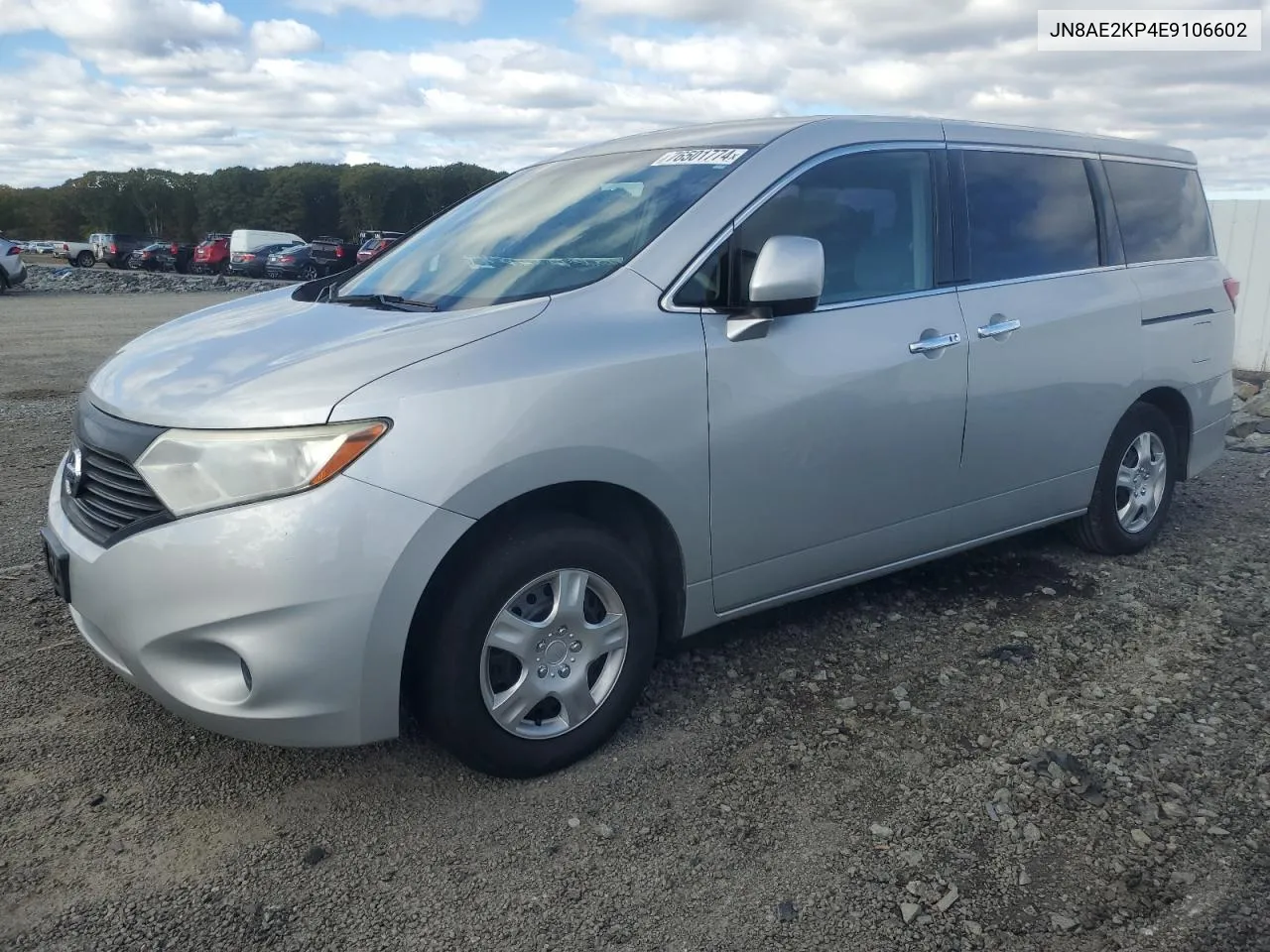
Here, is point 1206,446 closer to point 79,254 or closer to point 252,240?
point 252,240

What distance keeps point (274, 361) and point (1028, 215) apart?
10.0 feet

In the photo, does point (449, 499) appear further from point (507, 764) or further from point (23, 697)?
point (23, 697)

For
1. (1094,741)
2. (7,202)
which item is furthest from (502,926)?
(7,202)

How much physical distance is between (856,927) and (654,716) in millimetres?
1101

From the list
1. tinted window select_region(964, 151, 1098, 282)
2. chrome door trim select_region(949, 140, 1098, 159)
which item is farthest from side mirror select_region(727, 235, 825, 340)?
chrome door trim select_region(949, 140, 1098, 159)

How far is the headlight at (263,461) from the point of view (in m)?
2.57

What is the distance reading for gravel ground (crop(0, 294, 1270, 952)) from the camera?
2486 mm

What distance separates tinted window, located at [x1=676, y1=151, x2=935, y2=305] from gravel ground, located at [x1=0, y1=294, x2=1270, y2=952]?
135cm

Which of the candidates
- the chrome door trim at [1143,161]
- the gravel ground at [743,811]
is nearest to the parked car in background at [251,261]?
the gravel ground at [743,811]

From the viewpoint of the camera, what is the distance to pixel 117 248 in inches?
1523

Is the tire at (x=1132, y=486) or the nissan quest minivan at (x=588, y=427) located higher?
the nissan quest minivan at (x=588, y=427)

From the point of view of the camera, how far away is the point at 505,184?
4.32 meters

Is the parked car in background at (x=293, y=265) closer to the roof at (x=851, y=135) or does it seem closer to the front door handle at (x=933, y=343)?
the roof at (x=851, y=135)

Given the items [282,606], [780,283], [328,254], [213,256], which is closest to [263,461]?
[282,606]
